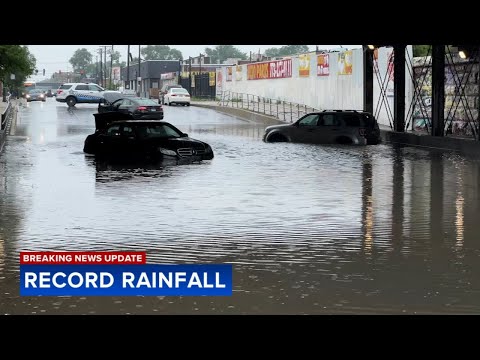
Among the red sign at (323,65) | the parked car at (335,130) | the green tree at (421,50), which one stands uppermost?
the green tree at (421,50)

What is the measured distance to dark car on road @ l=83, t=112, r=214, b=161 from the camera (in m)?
30.2

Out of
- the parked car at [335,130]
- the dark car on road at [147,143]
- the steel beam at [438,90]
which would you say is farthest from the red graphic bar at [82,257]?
the steel beam at [438,90]

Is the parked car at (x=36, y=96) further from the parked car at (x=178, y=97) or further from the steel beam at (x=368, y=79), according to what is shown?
the steel beam at (x=368, y=79)

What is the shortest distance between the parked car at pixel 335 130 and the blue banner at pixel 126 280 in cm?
2803

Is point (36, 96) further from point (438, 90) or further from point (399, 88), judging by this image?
point (438, 90)

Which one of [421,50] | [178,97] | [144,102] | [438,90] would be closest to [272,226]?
[438,90]

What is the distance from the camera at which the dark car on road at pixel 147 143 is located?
99.1ft

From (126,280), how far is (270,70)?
72102 mm

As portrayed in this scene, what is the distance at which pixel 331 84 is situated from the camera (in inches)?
2552

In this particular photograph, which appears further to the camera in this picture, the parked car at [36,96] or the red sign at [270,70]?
the parked car at [36,96]
